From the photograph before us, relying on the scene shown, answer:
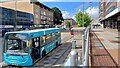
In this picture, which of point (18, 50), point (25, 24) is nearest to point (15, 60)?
point (18, 50)

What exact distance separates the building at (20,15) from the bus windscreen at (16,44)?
41168 millimetres

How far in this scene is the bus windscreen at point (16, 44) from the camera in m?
13.9

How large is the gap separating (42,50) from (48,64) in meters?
2.17

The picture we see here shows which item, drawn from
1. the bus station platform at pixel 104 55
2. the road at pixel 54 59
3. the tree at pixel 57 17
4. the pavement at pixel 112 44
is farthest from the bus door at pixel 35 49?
the tree at pixel 57 17

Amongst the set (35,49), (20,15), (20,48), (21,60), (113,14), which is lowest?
(21,60)

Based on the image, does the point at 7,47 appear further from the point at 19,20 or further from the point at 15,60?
the point at 19,20

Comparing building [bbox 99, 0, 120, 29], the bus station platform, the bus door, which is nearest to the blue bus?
the bus door

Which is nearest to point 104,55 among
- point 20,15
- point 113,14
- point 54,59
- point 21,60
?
point 21,60

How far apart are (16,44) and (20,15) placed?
55232mm

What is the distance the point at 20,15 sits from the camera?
2680 inches

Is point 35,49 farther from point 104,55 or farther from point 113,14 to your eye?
point 113,14

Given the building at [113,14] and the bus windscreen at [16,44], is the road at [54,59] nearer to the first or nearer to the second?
the bus windscreen at [16,44]

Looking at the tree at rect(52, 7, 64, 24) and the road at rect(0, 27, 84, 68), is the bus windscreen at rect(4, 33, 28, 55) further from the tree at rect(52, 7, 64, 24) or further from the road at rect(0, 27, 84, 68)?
the tree at rect(52, 7, 64, 24)

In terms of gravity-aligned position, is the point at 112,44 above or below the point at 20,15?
below
